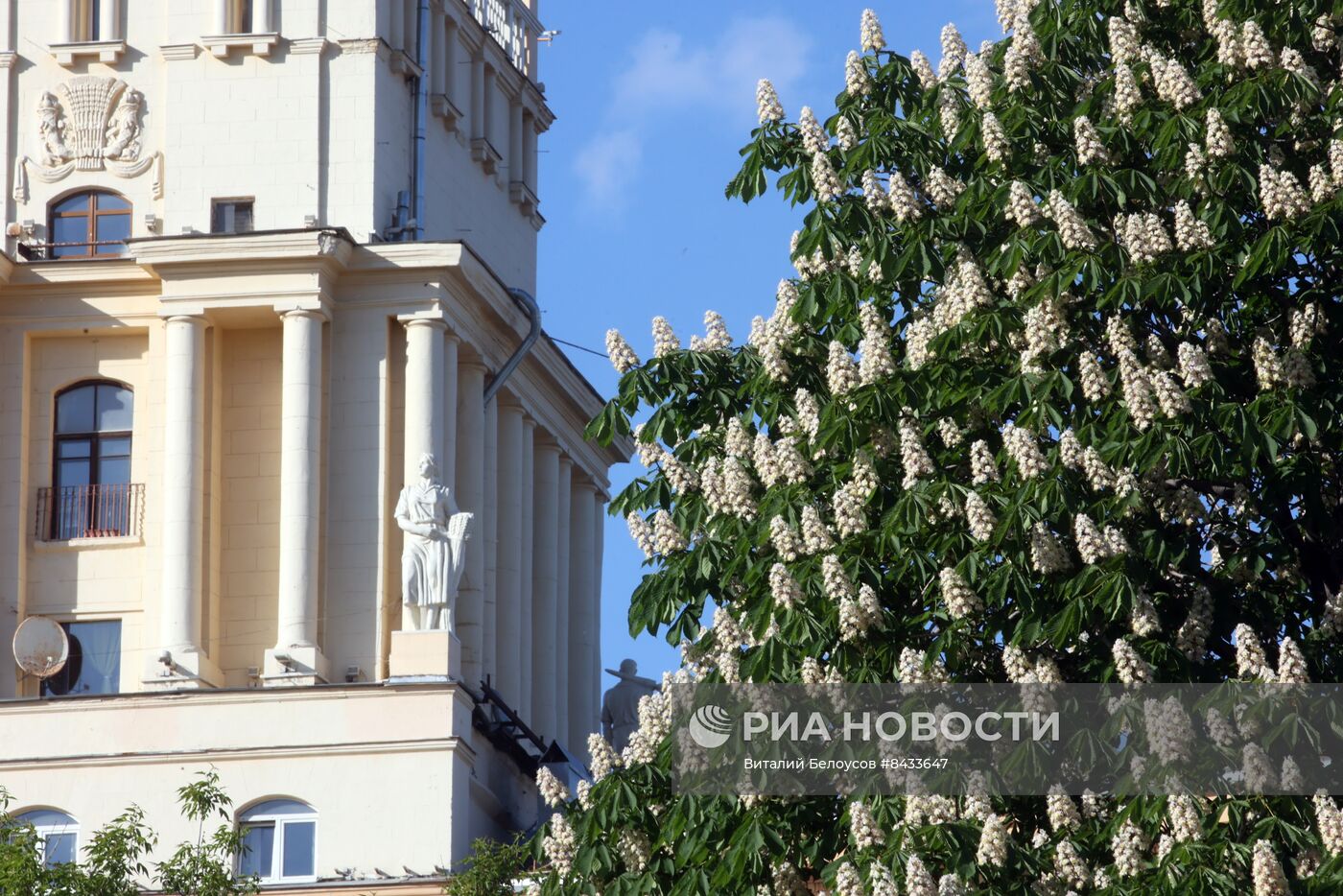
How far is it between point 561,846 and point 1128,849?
18.5 ft

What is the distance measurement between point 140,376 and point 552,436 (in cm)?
896

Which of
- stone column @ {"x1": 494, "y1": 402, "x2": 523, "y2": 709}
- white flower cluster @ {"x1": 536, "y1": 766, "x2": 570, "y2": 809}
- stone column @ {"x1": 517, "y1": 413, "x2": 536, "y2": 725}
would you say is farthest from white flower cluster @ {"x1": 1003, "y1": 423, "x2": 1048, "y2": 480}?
stone column @ {"x1": 517, "y1": 413, "x2": 536, "y2": 725}

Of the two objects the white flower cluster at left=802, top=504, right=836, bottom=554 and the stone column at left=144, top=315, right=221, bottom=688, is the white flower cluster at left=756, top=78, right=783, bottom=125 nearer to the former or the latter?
the white flower cluster at left=802, top=504, right=836, bottom=554

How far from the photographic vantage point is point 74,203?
174ft

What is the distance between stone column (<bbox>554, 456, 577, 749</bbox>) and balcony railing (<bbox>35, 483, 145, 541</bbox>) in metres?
9.12

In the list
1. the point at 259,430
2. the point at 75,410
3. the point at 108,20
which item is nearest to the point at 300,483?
the point at 259,430

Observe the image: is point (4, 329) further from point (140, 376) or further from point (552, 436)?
point (552, 436)

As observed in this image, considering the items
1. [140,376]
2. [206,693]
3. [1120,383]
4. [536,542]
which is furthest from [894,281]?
[536,542]

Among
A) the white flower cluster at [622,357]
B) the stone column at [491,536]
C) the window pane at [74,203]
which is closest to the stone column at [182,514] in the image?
the window pane at [74,203]

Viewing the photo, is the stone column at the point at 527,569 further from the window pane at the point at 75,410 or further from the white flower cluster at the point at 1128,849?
the white flower cluster at the point at 1128,849

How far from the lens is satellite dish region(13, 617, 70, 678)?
49.8 meters

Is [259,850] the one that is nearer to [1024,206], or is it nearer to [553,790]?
[553,790]

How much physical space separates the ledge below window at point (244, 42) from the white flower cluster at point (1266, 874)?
33695mm

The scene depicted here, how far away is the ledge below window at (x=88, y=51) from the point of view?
5306 cm
